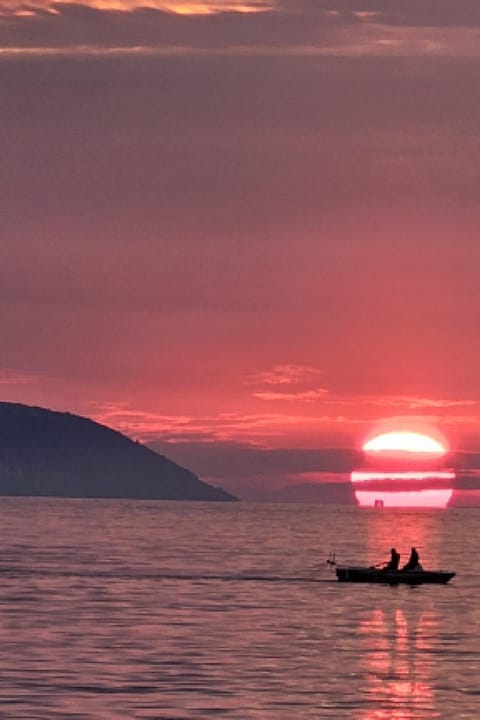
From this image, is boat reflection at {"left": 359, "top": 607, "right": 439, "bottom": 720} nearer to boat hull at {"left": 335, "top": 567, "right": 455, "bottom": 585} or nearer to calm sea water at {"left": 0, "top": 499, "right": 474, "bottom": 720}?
calm sea water at {"left": 0, "top": 499, "right": 474, "bottom": 720}

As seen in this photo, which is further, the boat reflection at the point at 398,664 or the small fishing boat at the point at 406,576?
the small fishing boat at the point at 406,576

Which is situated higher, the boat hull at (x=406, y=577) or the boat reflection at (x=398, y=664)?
the boat hull at (x=406, y=577)

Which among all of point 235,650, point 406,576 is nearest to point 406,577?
point 406,576

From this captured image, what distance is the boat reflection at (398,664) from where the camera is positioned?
72.6 metres

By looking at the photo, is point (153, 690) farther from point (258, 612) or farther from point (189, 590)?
point (189, 590)

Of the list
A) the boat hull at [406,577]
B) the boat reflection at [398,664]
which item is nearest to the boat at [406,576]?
the boat hull at [406,577]

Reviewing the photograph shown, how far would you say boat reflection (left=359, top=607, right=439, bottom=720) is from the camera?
72588mm

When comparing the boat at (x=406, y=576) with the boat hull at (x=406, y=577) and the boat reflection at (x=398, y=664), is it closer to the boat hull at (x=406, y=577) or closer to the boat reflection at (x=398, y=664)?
the boat hull at (x=406, y=577)

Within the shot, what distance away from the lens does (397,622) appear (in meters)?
118

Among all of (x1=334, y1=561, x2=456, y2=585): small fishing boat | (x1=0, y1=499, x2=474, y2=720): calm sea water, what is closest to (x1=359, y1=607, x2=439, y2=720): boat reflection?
(x1=0, y1=499, x2=474, y2=720): calm sea water

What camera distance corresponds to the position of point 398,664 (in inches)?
3543

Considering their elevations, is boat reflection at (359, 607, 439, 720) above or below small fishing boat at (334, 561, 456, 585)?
below

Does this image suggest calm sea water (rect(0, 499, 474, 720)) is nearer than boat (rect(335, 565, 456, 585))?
Yes

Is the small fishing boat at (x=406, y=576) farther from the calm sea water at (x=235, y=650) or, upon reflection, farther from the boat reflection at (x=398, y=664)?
the boat reflection at (x=398, y=664)
